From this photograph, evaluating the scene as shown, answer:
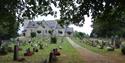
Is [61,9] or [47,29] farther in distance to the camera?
[47,29]

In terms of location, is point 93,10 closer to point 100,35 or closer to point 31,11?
point 31,11

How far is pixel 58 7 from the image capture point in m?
24.0

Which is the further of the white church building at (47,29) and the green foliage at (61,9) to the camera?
the white church building at (47,29)

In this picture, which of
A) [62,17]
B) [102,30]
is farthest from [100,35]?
[62,17]

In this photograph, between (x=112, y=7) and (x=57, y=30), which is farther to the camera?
(x=57, y=30)

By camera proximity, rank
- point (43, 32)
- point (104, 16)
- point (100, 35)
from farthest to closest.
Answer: point (43, 32), point (100, 35), point (104, 16)

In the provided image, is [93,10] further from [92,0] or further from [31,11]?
[31,11]

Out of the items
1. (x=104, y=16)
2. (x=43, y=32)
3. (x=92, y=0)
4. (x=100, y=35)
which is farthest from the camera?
(x=43, y=32)

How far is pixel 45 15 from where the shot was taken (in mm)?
24516

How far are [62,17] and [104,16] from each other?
3430 millimetres

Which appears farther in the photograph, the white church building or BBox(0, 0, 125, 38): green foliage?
the white church building

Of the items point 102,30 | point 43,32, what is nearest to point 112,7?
point 102,30

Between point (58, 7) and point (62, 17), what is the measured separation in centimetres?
96

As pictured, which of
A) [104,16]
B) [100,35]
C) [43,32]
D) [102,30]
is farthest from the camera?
[43,32]
